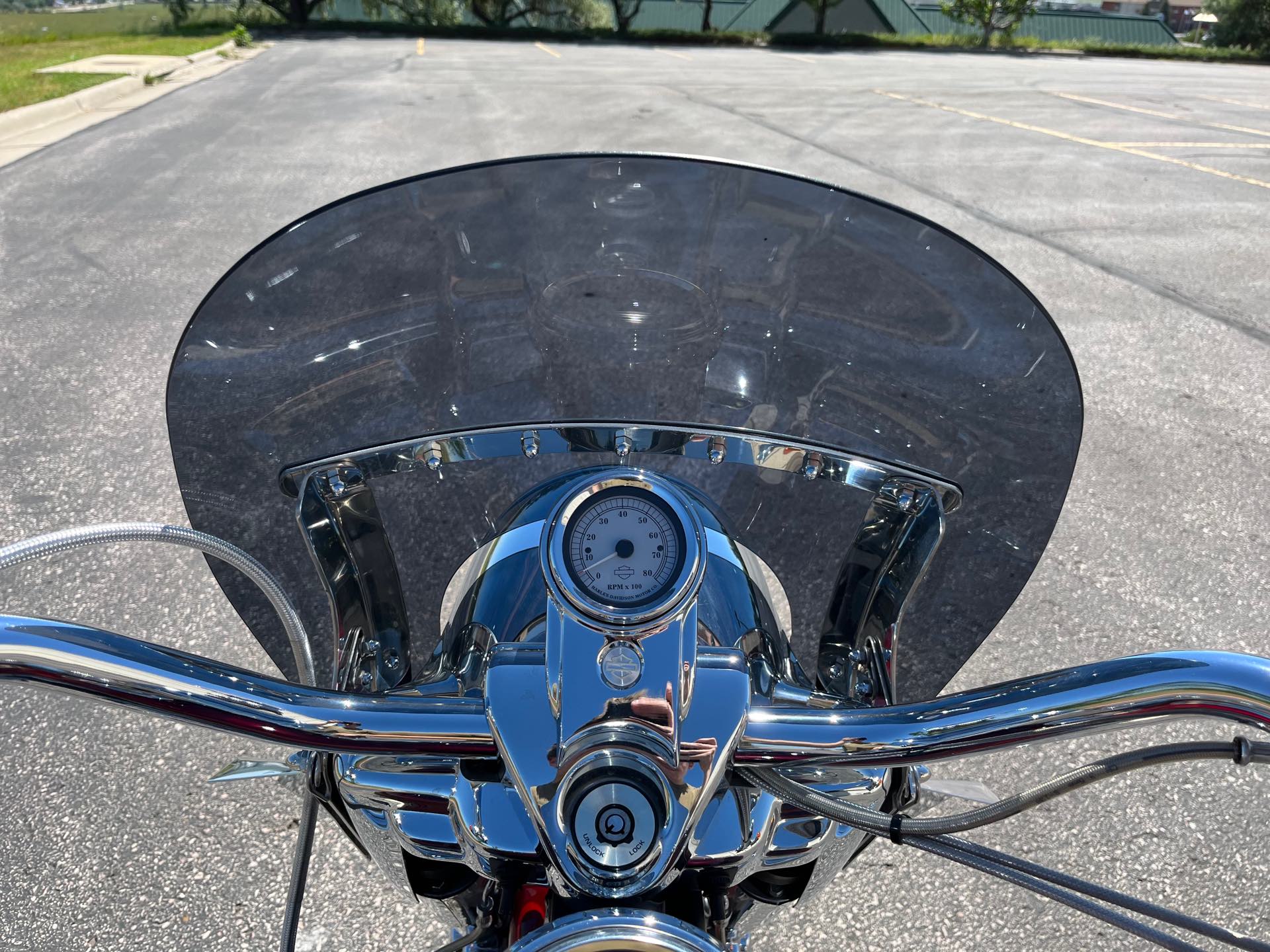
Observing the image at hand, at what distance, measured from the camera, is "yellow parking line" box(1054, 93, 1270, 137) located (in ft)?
46.1

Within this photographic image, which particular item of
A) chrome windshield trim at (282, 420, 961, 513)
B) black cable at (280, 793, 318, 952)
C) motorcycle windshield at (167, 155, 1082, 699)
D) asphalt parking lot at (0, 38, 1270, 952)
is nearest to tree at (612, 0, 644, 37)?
asphalt parking lot at (0, 38, 1270, 952)

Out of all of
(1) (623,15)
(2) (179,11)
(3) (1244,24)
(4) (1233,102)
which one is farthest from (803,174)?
(3) (1244,24)

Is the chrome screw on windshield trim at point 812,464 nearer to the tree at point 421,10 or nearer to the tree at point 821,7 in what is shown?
the tree at point 821,7

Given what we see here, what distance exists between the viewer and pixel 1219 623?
3.31m

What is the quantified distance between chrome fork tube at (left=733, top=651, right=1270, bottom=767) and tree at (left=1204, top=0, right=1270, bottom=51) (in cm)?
4139

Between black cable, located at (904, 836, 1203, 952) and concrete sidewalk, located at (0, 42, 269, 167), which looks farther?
concrete sidewalk, located at (0, 42, 269, 167)

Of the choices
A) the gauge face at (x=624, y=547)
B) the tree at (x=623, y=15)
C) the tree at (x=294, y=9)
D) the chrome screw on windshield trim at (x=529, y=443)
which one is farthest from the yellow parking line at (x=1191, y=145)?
the tree at (x=294, y=9)

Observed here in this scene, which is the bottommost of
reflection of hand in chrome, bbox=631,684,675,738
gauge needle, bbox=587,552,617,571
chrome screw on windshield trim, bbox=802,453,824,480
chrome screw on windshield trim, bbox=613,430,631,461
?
reflection of hand in chrome, bbox=631,684,675,738

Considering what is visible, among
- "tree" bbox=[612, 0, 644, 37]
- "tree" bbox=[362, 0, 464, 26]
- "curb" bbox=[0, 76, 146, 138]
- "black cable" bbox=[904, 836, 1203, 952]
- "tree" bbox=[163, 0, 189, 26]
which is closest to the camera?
"black cable" bbox=[904, 836, 1203, 952]

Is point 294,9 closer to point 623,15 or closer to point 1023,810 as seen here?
point 623,15

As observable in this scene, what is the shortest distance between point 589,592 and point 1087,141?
13042 mm

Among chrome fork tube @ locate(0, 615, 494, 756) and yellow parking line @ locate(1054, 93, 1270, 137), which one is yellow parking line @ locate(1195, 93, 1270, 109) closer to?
yellow parking line @ locate(1054, 93, 1270, 137)

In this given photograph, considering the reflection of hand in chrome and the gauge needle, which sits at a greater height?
the gauge needle

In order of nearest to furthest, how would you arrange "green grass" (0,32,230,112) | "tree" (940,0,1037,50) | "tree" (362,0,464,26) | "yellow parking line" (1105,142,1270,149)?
"yellow parking line" (1105,142,1270,149) → "green grass" (0,32,230,112) → "tree" (940,0,1037,50) → "tree" (362,0,464,26)
